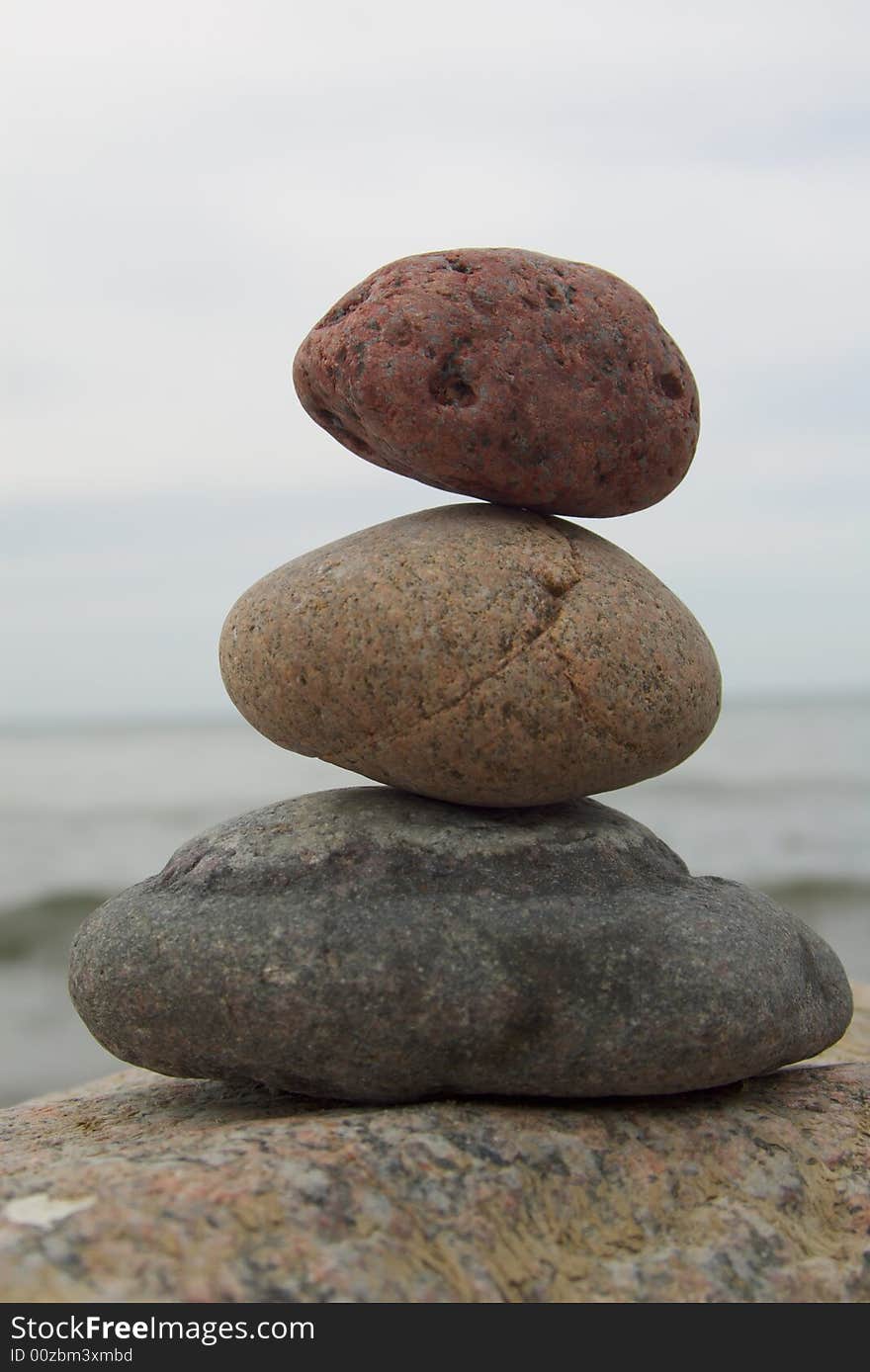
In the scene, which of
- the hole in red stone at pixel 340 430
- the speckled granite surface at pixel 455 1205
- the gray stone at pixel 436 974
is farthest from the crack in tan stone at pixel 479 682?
the speckled granite surface at pixel 455 1205

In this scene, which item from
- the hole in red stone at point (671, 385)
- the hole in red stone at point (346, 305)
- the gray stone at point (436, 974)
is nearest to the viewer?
the gray stone at point (436, 974)

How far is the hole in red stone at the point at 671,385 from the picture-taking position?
4934 mm

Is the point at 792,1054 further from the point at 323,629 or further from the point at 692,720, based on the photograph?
the point at 323,629

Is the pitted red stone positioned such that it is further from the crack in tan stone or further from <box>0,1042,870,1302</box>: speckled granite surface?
<box>0,1042,870,1302</box>: speckled granite surface

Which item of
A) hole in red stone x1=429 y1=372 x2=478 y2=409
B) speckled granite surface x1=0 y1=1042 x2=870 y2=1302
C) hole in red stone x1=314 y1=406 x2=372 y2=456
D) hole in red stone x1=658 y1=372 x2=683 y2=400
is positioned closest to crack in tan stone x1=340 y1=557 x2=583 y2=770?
hole in red stone x1=429 y1=372 x2=478 y2=409

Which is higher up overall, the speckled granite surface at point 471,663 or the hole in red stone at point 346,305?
the hole in red stone at point 346,305

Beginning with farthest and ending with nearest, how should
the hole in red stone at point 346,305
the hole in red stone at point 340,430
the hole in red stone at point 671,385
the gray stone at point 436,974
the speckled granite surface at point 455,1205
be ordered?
1. the hole in red stone at point 340,430
2. the hole in red stone at point 671,385
3. the hole in red stone at point 346,305
4. the gray stone at point 436,974
5. the speckled granite surface at point 455,1205

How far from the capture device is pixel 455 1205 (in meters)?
3.66

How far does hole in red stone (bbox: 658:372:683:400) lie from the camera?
4.93 metres

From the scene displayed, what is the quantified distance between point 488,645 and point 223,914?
1352 millimetres

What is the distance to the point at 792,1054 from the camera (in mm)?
4609

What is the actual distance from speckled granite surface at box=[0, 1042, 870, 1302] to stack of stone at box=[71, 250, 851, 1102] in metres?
0.23

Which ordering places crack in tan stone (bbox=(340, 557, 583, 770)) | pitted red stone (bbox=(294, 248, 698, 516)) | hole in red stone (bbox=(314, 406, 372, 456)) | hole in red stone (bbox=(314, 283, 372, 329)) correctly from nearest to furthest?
crack in tan stone (bbox=(340, 557, 583, 770)) < pitted red stone (bbox=(294, 248, 698, 516)) < hole in red stone (bbox=(314, 283, 372, 329)) < hole in red stone (bbox=(314, 406, 372, 456))

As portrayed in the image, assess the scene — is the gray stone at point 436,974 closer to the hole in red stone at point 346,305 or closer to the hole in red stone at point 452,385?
the hole in red stone at point 452,385
